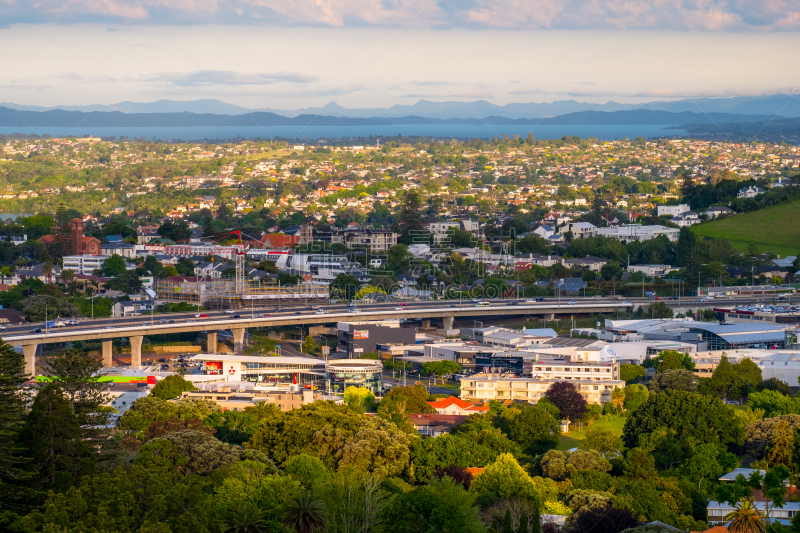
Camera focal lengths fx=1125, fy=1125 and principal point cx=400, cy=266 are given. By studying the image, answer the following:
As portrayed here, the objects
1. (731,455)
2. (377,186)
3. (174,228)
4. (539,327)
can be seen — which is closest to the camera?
(731,455)

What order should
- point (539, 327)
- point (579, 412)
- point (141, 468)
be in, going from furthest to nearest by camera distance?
point (539, 327) → point (579, 412) → point (141, 468)

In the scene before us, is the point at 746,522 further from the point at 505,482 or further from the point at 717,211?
the point at 717,211

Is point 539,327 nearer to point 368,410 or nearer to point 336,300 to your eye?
point 336,300

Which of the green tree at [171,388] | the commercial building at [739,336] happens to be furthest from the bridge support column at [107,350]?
the commercial building at [739,336]

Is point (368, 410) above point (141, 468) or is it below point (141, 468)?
below

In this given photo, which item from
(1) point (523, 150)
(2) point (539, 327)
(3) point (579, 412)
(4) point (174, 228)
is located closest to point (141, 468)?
(3) point (579, 412)

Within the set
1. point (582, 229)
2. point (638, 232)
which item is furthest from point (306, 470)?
point (582, 229)

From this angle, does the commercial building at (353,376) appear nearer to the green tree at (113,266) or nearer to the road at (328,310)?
the road at (328,310)

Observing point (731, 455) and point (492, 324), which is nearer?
point (731, 455)
